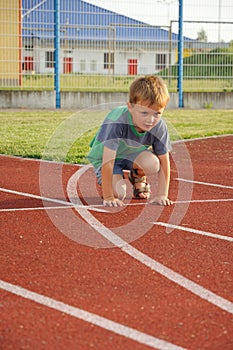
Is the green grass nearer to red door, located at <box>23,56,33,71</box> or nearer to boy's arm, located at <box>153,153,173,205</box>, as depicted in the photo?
red door, located at <box>23,56,33,71</box>

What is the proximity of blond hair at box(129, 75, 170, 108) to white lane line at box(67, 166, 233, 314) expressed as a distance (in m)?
1.01

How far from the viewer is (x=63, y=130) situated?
11547mm

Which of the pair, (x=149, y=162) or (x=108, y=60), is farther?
(x=108, y=60)

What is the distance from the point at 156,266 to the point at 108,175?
1828mm

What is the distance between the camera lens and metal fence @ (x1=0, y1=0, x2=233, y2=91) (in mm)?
16719

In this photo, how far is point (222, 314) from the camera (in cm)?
346

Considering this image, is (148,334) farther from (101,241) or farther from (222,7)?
(222,7)

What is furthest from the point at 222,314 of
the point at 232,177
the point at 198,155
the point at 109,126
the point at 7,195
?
the point at 198,155

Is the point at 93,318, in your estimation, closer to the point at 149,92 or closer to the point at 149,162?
the point at 149,92

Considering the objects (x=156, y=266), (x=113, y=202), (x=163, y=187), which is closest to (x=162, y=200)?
(x=163, y=187)

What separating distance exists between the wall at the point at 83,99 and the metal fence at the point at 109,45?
0.68ft

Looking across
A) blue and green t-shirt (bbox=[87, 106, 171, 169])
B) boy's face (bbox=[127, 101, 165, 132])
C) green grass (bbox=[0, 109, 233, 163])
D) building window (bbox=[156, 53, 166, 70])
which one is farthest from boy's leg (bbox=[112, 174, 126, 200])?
building window (bbox=[156, 53, 166, 70])

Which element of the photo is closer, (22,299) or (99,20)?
(22,299)

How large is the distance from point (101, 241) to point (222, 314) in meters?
1.52
